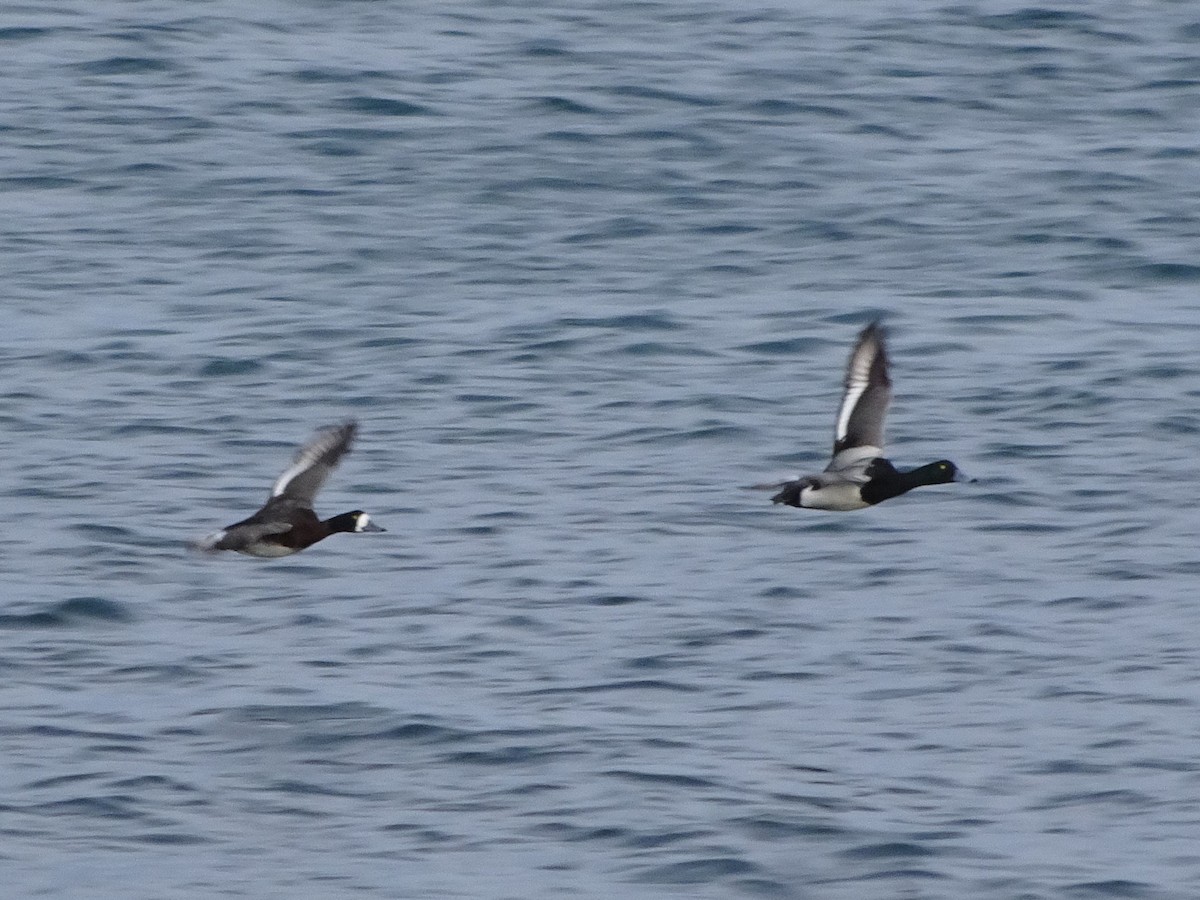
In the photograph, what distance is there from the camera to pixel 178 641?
38.4 feet

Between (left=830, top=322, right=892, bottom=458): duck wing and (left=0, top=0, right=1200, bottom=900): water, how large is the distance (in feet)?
2.54

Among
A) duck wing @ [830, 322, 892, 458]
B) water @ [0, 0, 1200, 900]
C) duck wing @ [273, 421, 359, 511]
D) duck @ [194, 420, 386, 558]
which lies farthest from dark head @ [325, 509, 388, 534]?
duck wing @ [830, 322, 892, 458]

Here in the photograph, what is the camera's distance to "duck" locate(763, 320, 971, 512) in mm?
11469

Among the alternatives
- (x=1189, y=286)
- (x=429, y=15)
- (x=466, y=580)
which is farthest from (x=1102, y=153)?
(x=466, y=580)

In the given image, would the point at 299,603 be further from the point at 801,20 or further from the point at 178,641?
the point at 801,20

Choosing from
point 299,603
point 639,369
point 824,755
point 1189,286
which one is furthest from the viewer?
point 1189,286

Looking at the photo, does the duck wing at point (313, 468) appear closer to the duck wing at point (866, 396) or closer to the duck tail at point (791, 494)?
the duck tail at point (791, 494)

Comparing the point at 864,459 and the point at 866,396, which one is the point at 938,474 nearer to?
the point at 864,459

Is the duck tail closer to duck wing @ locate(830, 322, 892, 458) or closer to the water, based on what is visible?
duck wing @ locate(830, 322, 892, 458)

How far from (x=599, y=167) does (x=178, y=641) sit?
29.4 ft

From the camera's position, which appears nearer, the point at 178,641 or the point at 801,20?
the point at 178,641

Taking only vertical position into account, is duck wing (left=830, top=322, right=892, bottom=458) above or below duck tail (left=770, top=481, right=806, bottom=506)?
above

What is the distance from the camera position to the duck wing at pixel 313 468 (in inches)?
447

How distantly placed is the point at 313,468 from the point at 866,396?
250 centimetres
